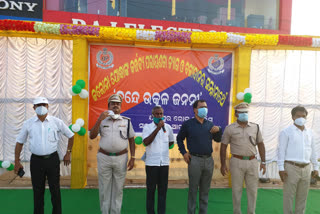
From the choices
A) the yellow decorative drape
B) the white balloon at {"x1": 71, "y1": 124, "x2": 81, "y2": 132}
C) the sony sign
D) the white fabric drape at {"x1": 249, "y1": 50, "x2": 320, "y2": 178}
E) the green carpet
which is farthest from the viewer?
the sony sign


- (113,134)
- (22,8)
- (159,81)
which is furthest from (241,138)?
(22,8)

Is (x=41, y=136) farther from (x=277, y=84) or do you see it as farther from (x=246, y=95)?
(x=277, y=84)

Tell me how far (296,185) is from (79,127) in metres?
3.74

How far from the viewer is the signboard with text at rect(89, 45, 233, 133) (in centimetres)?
509

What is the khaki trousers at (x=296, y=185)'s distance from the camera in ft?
10.8

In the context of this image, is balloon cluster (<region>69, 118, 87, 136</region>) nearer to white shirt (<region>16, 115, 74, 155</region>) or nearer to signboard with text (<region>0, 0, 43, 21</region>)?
white shirt (<region>16, 115, 74, 155</region>)

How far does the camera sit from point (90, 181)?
205 inches

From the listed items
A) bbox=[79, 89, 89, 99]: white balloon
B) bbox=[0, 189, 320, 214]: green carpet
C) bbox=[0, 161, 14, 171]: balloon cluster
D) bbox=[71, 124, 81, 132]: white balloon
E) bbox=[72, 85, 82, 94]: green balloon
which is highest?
bbox=[72, 85, 82, 94]: green balloon

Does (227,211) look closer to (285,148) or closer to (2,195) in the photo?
(285,148)

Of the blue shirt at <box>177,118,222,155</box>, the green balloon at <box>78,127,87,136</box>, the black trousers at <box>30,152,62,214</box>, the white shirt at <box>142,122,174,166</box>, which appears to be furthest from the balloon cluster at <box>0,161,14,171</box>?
the blue shirt at <box>177,118,222,155</box>

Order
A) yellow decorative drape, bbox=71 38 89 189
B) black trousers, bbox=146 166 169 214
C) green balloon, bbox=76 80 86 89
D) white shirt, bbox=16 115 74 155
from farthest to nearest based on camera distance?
yellow decorative drape, bbox=71 38 89 189
green balloon, bbox=76 80 86 89
black trousers, bbox=146 166 169 214
white shirt, bbox=16 115 74 155

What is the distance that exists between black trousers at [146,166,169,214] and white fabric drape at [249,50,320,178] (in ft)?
8.90

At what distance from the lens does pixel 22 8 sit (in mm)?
7957

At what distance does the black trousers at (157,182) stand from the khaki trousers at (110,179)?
1.39 ft
